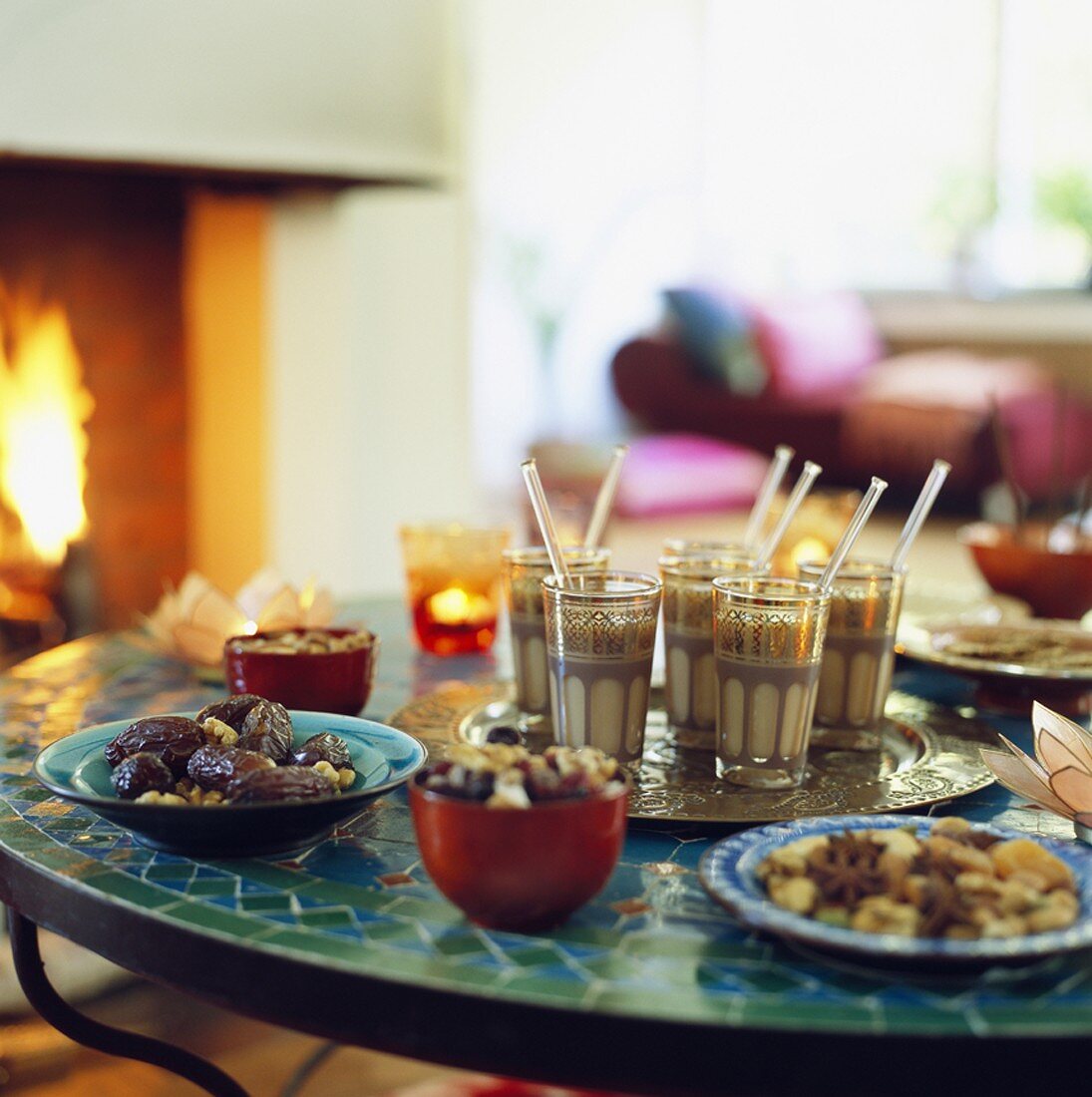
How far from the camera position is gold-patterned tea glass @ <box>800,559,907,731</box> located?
1094 mm

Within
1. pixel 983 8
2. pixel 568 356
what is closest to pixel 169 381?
pixel 568 356

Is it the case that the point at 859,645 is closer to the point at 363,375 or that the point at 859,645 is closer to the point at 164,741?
the point at 164,741

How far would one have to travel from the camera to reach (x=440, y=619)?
1.51 metres

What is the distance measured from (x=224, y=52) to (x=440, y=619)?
1.59 m

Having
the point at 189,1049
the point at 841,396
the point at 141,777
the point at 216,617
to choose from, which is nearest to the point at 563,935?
the point at 141,777

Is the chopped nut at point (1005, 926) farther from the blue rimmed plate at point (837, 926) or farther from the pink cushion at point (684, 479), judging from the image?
the pink cushion at point (684, 479)

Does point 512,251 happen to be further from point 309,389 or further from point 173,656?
point 173,656

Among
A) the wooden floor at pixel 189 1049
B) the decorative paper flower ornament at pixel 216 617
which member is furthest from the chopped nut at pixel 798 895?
the wooden floor at pixel 189 1049

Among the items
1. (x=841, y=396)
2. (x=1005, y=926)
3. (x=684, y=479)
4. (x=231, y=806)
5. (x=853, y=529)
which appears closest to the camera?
(x=1005, y=926)

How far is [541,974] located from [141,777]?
290 mm

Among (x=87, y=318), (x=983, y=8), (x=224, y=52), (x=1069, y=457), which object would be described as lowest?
(x=1069, y=457)

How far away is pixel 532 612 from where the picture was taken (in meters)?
1.18

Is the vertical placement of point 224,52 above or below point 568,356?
above

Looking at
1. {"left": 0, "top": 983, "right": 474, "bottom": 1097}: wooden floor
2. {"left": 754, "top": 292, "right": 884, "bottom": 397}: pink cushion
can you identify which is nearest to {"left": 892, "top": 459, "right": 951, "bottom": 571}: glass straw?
{"left": 0, "top": 983, "right": 474, "bottom": 1097}: wooden floor
